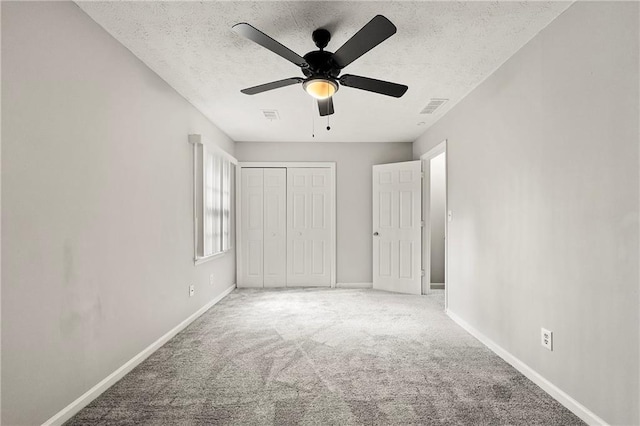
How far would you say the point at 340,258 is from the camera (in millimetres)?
5820

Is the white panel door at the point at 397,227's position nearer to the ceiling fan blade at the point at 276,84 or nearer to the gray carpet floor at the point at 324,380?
the gray carpet floor at the point at 324,380

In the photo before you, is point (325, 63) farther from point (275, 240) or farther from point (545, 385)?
point (275, 240)

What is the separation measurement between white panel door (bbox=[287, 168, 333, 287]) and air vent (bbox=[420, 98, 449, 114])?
2.24 meters

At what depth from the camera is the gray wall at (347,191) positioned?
5.82 meters

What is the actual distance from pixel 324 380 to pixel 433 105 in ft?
10.0

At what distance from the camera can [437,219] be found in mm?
5984

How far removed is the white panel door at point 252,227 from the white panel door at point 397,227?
1.85 meters

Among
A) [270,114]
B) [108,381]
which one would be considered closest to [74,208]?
[108,381]

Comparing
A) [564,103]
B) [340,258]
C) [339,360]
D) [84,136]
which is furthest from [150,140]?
[340,258]

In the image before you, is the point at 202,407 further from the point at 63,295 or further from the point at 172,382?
the point at 63,295

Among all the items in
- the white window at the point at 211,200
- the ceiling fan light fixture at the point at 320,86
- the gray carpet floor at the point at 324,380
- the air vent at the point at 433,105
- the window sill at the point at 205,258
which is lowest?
the gray carpet floor at the point at 324,380

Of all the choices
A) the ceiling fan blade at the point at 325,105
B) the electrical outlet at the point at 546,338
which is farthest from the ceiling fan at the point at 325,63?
the electrical outlet at the point at 546,338

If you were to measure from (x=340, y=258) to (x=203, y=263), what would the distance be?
234 cm

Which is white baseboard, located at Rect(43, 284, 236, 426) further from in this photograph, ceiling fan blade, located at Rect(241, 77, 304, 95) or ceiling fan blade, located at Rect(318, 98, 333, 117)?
ceiling fan blade, located at Rect(318, 98, 333, 117)
